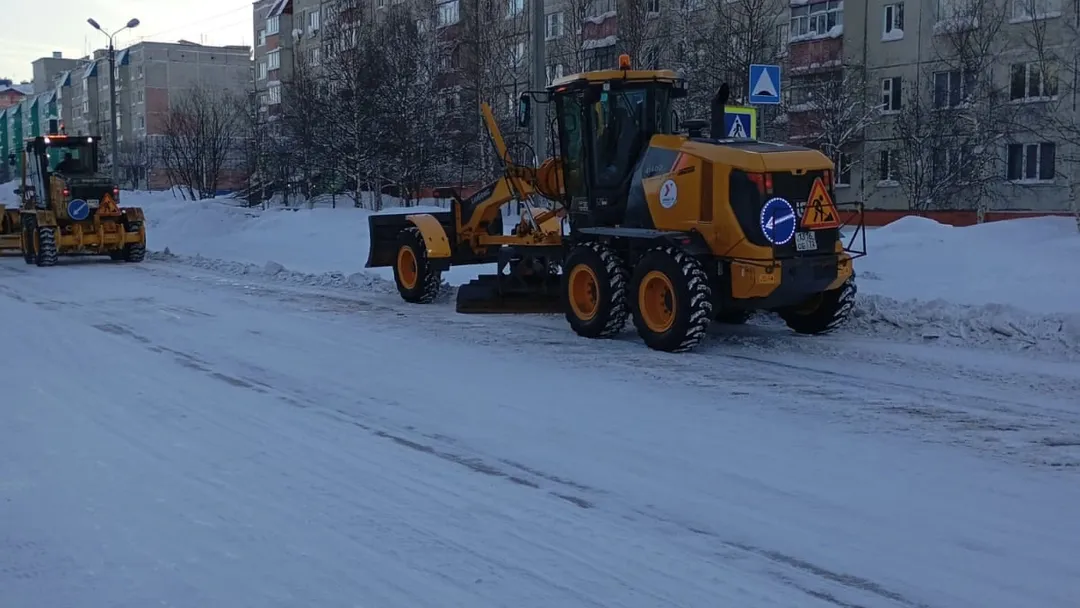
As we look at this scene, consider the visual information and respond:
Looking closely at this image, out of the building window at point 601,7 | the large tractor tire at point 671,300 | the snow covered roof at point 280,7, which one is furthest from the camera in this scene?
the snow covered roof at point 280,7

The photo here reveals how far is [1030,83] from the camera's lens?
32.3 meters

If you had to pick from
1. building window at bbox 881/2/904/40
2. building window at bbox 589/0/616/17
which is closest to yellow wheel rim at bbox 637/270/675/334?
building window at bbox 881/2/904/40

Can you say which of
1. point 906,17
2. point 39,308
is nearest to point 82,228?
point 39,308

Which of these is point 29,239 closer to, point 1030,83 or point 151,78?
point 1030,83

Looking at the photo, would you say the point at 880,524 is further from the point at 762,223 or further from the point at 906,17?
the point at 906,17

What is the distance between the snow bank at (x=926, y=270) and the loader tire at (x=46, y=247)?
2212 millimetres

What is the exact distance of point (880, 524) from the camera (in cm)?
522

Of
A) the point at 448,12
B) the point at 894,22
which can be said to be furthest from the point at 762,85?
the point at 448,12

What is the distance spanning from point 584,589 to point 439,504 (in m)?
1.35

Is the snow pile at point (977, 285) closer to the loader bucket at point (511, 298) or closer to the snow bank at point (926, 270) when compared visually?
the snow bank at point (926, 270)

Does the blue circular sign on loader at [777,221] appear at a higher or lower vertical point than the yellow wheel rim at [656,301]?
higher

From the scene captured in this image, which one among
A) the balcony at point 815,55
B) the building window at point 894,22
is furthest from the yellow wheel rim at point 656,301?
the building window at point 894,22

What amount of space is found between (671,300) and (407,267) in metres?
5.25

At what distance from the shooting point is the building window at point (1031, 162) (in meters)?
31.8
